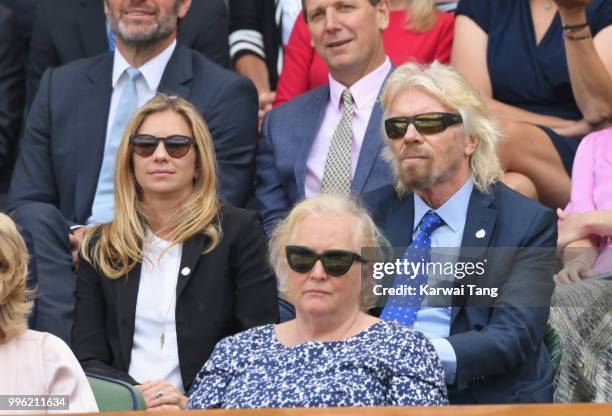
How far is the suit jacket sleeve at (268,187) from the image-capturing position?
585 cm

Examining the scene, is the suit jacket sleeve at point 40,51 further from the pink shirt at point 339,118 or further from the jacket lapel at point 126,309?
the jacket lapel at point 126,309

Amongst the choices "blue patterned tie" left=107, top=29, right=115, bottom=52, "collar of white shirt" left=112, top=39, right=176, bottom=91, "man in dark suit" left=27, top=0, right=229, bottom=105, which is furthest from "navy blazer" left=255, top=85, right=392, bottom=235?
"blue patterned tie" left=107, top=29, right=115, bottom=52

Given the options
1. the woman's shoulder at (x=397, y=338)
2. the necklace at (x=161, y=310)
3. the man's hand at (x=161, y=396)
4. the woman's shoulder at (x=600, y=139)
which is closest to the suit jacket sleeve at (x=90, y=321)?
the necklace at (x=161, y=310)

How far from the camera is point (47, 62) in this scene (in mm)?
6754

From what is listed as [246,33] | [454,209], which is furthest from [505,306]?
[246,33]

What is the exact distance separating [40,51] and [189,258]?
2.03 meters

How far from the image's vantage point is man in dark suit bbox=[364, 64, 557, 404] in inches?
186

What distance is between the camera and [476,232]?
4.89m

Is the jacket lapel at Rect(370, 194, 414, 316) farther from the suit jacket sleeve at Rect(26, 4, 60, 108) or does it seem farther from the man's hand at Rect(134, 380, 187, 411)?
the suit jacket sleeve at Rect(26, 4, 60, 108)

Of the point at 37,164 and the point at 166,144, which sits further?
the point at 37,164

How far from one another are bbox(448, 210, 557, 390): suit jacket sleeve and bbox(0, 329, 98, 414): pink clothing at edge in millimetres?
1183

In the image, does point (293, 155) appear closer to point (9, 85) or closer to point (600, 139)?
point (600, 139)

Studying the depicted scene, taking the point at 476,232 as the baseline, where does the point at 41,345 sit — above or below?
below

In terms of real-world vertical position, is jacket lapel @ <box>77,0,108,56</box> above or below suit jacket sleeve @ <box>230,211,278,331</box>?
above
